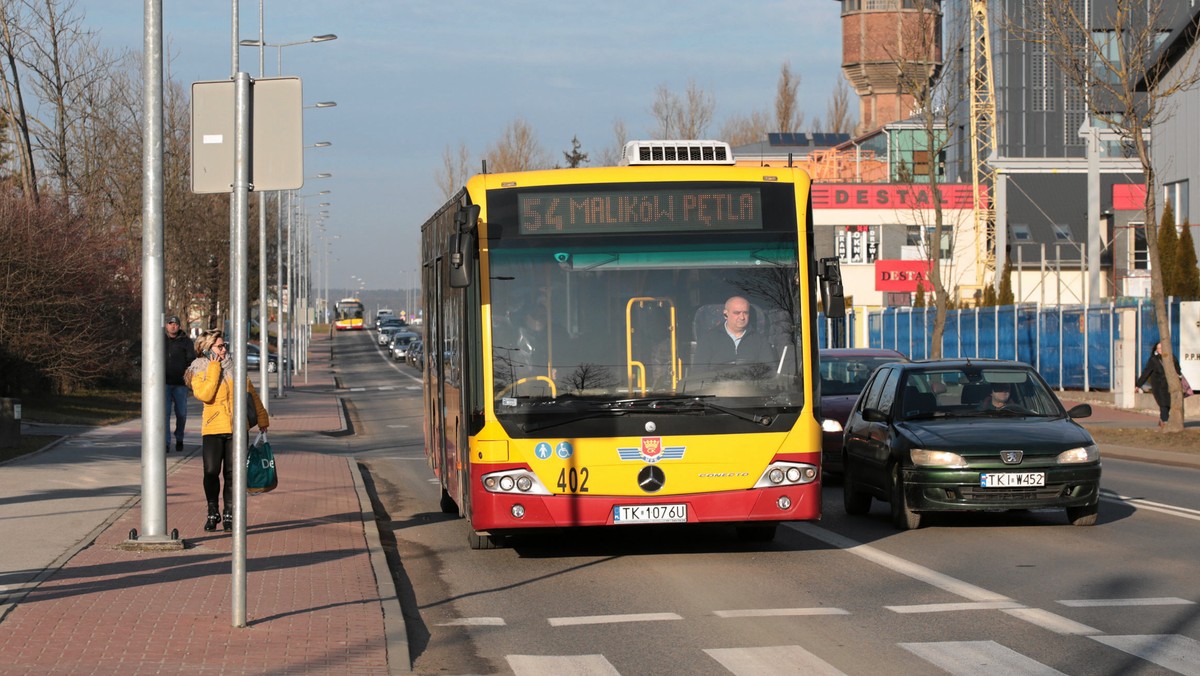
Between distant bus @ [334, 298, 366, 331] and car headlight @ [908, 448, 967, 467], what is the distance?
466ft

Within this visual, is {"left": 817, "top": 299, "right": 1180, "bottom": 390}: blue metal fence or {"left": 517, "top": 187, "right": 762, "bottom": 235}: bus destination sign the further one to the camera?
{"left": 817, "top": 299, "right": 1180, "bottom": 390}: blue metal fence

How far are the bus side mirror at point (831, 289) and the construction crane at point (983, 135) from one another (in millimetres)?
68939

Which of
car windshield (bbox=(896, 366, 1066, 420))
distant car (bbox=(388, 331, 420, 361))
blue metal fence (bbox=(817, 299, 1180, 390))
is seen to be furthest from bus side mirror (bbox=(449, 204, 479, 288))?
distant car (bbox=(388, 331, 420, 361))

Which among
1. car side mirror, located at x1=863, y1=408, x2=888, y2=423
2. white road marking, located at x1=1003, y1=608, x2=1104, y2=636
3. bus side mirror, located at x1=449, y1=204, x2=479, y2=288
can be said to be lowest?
white road marking, located at x1=1003, y1=608, x2=1104, y2=636

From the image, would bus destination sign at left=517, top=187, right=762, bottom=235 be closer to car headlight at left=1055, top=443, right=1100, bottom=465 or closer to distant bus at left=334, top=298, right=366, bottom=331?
car headlight at left=1055, top=443, right=1100, bottom=465

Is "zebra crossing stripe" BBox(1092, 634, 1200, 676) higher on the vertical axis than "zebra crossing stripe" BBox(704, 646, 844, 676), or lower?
higher

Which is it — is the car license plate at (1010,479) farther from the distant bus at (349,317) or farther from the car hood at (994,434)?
the distant bus at (349,317)

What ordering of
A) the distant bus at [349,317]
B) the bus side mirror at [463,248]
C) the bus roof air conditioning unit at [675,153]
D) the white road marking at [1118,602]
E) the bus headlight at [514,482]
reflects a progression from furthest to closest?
the distant bus at [349,317] < the bus roof air conditioning unit at [675,153] < the bus headlight at [514,482] < the bus side mirror at [463,248] < the white road marking at [1118,602]

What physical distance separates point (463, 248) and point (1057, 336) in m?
30.6

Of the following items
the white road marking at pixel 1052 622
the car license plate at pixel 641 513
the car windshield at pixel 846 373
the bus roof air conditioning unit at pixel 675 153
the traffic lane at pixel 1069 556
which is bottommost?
the traffic lane at pixel 1069 556

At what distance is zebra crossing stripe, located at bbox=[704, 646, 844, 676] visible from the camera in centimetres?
768

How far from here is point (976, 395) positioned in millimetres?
14508

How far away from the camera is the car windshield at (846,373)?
20438 millimetres

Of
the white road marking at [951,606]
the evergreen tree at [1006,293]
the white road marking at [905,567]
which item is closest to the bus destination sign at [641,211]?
the white road marking at [905,567]
